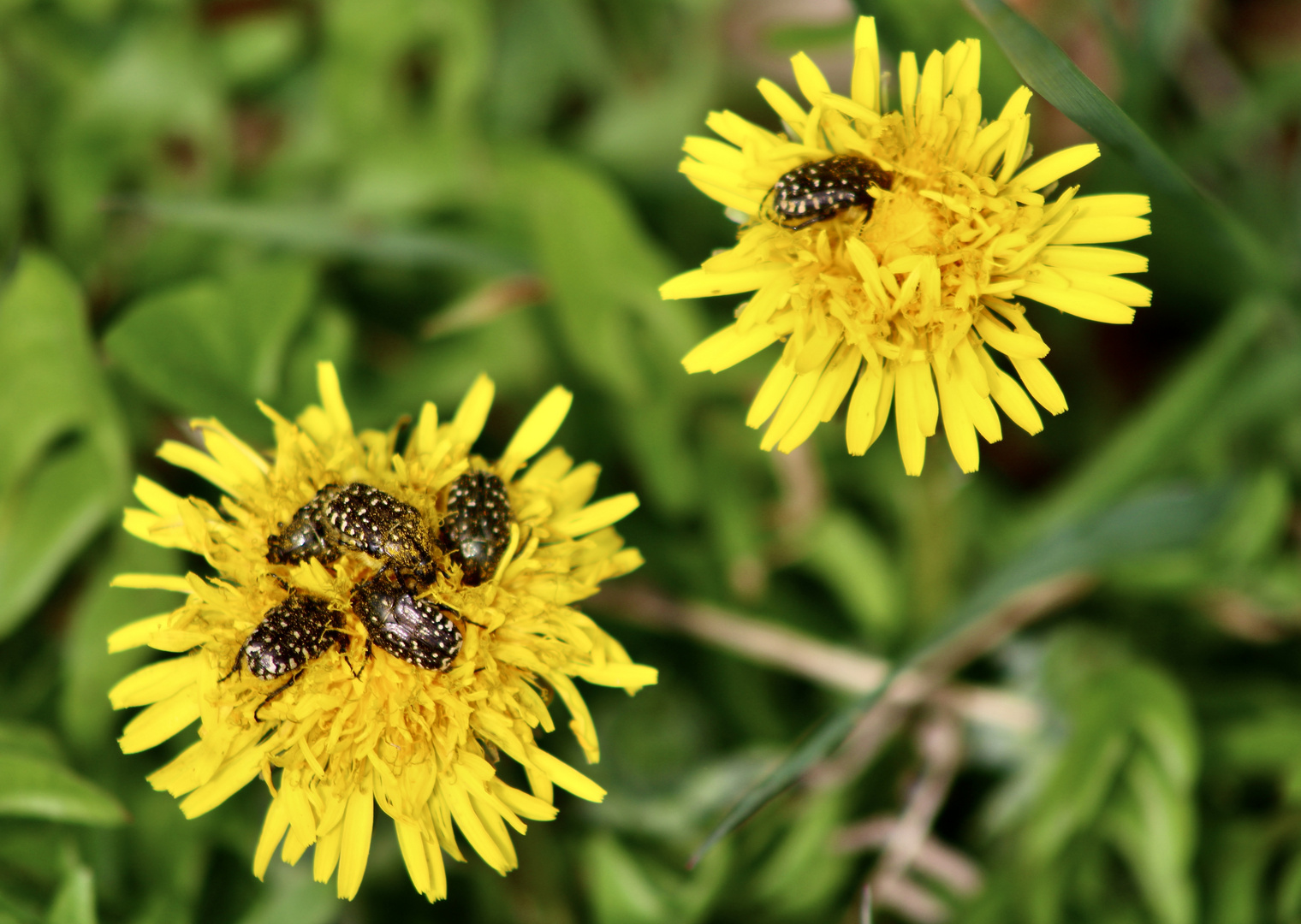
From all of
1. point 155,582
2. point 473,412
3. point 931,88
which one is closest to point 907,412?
point 931,88

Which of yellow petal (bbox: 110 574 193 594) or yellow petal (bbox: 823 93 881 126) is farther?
yellow petal (bbox: 110 574 193 594)

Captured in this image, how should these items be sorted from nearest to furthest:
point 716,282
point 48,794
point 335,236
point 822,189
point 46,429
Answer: point 822,189 → point 716,282 → point 48,794 → point 46,429 → point 335,236

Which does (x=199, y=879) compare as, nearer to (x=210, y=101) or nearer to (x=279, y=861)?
(x=279, y=861)

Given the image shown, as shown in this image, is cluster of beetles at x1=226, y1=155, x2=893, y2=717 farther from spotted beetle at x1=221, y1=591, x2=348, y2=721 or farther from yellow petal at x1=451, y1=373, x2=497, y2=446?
yellow petal at x1=451, y1=373, x2=497, y2=446

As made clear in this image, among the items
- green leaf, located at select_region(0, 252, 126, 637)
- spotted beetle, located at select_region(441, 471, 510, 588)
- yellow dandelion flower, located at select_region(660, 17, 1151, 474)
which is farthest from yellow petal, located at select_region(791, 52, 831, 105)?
green leaf, located at select_region(0, 252, 126, 637)

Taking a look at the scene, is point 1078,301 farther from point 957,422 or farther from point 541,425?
point 541,425
